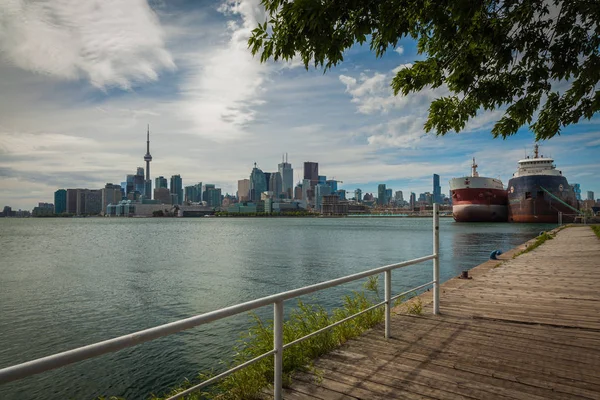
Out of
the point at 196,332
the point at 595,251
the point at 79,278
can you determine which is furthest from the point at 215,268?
the point at 595,251

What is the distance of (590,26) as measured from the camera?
5898mm

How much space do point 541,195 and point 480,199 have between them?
38.5 feet

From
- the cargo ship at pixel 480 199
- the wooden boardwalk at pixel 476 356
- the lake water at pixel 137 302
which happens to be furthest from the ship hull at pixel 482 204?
the wooden boardwalk at pixel 476 356

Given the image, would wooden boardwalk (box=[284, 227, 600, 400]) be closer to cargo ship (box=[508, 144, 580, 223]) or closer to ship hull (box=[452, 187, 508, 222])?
cargo ship (box=[508, 144, 580, 223])

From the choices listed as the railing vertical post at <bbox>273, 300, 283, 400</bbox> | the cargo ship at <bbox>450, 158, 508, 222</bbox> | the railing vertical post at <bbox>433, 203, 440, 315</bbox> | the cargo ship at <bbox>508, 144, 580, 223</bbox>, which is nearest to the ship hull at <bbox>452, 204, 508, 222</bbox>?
the cargo ship at <bbox>450, 158, 508, 222</bbox>

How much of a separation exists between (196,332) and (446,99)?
10983 millimetres

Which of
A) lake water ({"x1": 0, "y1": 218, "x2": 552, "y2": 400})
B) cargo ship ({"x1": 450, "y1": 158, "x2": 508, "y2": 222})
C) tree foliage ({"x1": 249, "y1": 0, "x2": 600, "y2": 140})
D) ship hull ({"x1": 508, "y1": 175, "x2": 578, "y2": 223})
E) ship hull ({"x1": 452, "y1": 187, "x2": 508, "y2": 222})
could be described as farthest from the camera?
ship hull ({"x1": 452, "y1": 187, "x2": 508, "y2": 222})

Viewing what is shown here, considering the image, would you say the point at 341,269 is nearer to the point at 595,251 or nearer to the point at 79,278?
the point at 595,251

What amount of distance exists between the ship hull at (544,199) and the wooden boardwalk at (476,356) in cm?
7081

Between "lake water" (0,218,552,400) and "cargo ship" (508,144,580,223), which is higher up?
"cargo ship" (508,144,580,223)

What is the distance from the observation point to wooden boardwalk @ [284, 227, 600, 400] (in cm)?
419

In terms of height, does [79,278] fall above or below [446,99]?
below

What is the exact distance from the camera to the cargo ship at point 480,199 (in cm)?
7700

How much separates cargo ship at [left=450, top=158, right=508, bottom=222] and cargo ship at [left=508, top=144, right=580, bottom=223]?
14.4 ft
